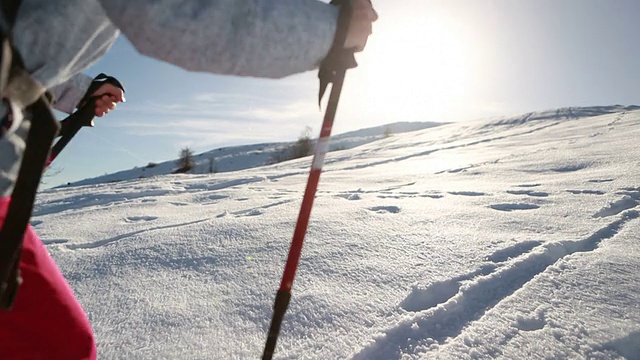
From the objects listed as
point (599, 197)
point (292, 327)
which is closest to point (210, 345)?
point (292, 327)

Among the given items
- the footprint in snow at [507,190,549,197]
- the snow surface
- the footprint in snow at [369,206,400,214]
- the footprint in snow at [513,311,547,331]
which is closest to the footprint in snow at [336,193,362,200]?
the snow surface

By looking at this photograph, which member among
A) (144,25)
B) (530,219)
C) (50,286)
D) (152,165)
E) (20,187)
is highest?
(144,25)

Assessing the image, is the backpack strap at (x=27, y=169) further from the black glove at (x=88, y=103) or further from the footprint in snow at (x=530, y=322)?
the footprint in snow at (x=530, y=322)

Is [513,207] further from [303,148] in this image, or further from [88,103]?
[303,148]

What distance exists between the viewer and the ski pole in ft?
2.87

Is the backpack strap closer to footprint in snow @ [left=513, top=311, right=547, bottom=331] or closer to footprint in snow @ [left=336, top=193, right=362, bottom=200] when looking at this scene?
footprint in snow @ [left=513, top=311, right=547, bottom=331]

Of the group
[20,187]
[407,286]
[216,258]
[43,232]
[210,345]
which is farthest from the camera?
[43,232]

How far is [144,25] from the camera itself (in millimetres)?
733

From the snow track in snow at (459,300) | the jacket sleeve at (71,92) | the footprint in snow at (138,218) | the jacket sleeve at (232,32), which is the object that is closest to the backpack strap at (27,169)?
the jacket sleeve at (232,32)

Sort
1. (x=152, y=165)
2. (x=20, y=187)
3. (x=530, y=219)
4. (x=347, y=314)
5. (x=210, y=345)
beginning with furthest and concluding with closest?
1. (x=152, y=165)
2. (x=530, y=219)
3. (x=347, y=314)
4. (x=210, y=345)
5. (x=20, y=187)

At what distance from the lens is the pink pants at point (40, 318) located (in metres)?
0.94

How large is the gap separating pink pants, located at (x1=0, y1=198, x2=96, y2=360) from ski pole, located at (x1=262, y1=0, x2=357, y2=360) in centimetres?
50

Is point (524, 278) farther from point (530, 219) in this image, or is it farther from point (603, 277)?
point (530, 219)

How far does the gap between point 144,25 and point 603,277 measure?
2.19 meters
